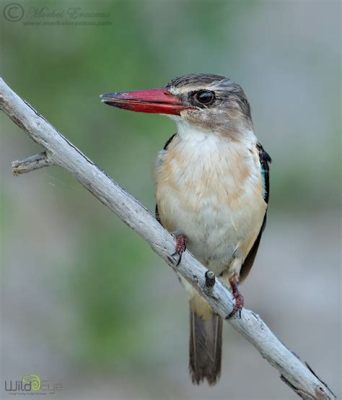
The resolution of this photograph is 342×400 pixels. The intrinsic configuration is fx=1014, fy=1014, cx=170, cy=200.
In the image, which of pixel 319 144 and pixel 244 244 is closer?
pixel 244 244

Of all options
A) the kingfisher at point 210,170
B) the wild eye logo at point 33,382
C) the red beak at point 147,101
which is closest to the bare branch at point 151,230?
the kingfisher at point 210,170

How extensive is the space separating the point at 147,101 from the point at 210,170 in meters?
0.41

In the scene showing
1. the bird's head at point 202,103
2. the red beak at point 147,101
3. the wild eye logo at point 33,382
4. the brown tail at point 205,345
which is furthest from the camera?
the brown tail at point 205,345

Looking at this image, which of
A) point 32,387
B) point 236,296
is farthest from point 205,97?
point 32,387

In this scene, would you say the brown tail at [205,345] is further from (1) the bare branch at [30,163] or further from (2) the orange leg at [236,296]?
(1) the bare branch at [30,163]

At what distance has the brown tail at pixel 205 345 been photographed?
186 inches

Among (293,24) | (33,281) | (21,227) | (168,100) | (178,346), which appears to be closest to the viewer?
(168,100)

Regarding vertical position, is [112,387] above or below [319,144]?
below

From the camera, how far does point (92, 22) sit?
205 inches

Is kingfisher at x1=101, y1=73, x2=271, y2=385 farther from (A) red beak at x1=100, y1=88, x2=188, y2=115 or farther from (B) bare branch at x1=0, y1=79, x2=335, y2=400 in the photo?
(B) bare branch at x1=0, y1=79, x2=335, y2=400

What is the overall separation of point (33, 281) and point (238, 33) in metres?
2.15

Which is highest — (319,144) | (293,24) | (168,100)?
(293,24)

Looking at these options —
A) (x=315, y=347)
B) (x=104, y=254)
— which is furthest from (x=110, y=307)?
(x=315, y=347)

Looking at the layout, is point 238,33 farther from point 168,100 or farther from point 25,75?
point 168,100
